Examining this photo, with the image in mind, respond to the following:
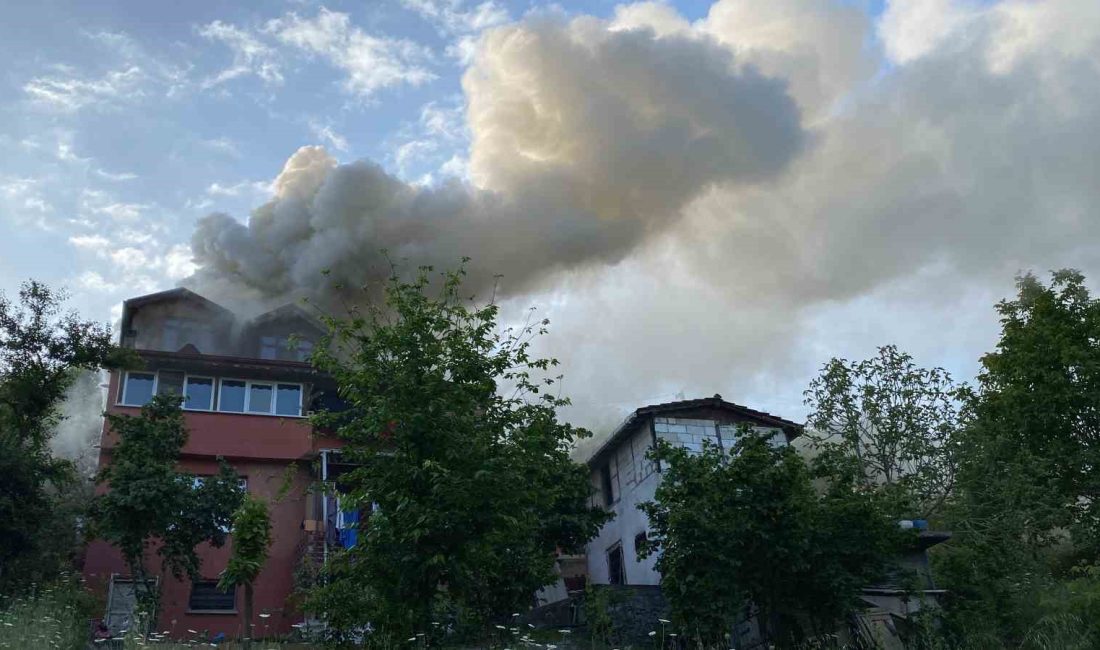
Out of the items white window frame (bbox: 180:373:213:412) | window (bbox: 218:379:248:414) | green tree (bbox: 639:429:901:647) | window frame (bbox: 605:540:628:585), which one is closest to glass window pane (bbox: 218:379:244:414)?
window (bbox: 218:379:248:414)

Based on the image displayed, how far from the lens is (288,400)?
96.3ft

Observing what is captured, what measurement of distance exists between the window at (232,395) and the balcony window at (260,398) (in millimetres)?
204

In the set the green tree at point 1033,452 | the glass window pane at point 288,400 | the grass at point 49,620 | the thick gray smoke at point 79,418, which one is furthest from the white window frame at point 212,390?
the green tree at point 1033,452

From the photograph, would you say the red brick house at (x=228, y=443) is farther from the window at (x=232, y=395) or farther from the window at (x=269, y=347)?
the window at (x=269, y=347)

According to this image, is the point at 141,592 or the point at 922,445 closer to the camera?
the point at 141,592

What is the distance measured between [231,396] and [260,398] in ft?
2.76

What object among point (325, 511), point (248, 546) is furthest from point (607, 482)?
point (248, 546)

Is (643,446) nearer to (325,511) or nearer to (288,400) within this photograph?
(325,511)

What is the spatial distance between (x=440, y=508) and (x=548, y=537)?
38.6 feet

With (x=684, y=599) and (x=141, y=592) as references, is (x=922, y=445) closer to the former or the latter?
(x=684, y=599)

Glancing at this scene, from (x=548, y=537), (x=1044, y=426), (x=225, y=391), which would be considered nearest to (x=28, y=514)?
(x=225, y=391)

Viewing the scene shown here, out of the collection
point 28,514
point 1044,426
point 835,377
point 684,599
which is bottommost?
point 684,599

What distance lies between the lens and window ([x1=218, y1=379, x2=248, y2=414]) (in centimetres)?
2859

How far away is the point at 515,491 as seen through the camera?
13562 millimetres
